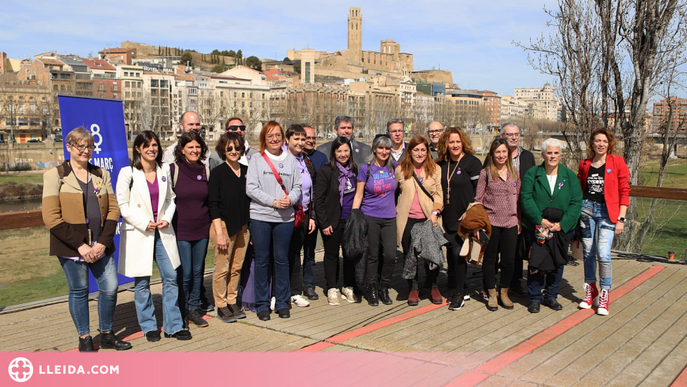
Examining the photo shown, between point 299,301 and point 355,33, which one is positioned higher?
point 355,33

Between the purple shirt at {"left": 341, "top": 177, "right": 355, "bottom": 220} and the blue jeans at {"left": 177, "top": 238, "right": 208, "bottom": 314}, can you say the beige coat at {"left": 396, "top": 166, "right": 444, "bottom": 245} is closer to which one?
the purple shirt at {"left": 341, "top": 177, "right": 355, "bottom": 220}

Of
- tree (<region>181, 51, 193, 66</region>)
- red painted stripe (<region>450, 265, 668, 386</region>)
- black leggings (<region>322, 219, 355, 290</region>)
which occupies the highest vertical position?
tree (<region>181, 51, 193, 66</region>)

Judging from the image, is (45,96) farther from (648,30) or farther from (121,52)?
(648,30)

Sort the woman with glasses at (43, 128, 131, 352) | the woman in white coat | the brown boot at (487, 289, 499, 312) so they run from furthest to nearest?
the brown boot at (487, 289, 499, 312) < the woman in white coat < the woman with glasses at (43, 128, 131, 352)

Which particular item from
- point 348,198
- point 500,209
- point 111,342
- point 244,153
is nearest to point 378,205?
point 348,198

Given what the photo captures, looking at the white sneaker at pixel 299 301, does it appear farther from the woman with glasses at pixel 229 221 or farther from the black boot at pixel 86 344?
the black boot at pixel 86 344

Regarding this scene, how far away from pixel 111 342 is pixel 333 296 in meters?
2.23

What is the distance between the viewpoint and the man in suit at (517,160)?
6.21 metres

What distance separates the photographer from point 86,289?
15.0 feet

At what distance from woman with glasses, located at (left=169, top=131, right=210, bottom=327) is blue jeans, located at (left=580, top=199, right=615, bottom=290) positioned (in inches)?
148

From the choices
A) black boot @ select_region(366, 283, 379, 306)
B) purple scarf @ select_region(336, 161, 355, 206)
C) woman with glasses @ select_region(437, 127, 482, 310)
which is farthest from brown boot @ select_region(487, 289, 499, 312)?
purple scarf @ select_region(336, 161, 355, 206)

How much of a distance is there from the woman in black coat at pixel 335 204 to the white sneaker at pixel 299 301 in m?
0.27

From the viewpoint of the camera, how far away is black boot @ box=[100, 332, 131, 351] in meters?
4.62

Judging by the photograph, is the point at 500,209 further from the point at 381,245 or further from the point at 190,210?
the point at 190,210
